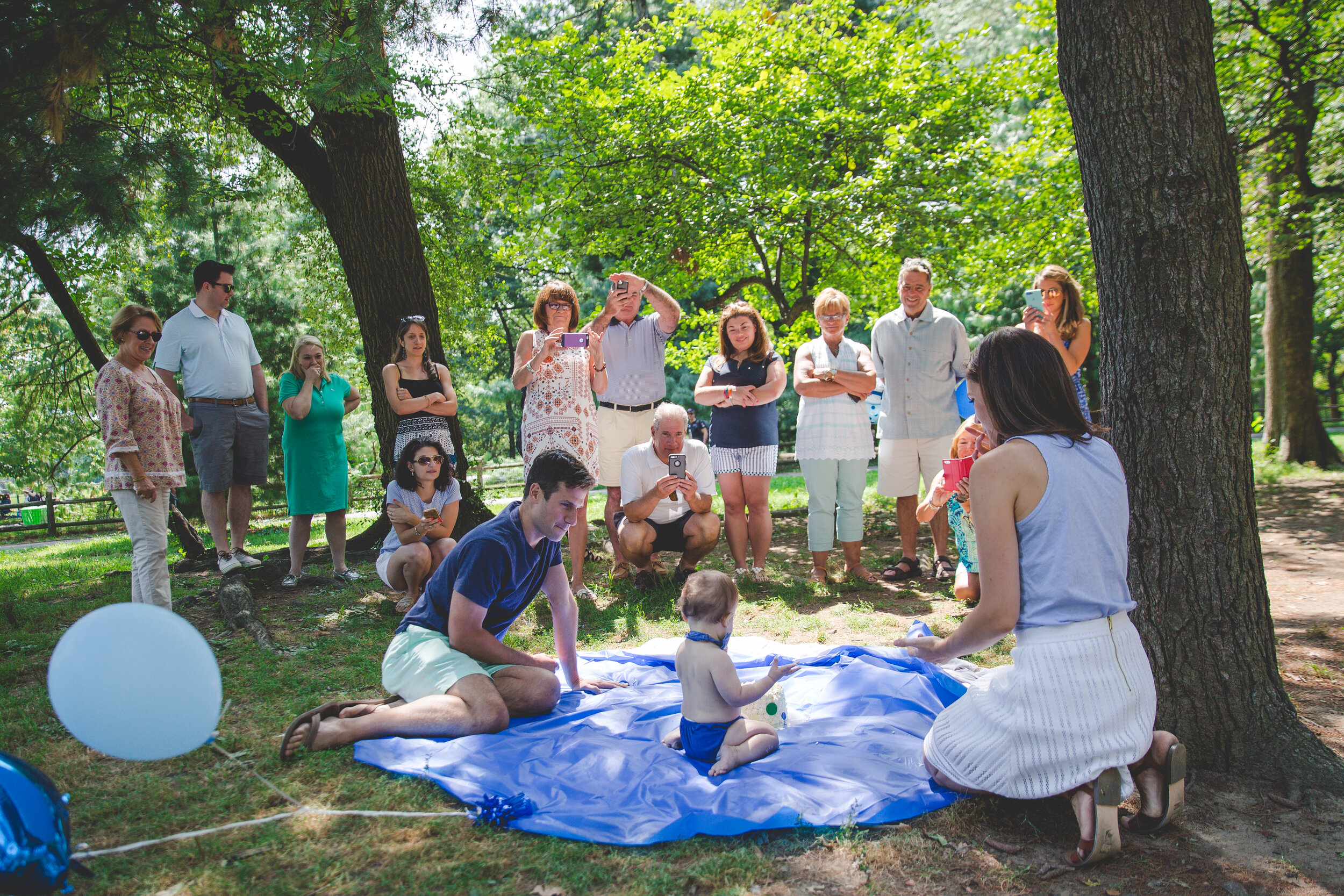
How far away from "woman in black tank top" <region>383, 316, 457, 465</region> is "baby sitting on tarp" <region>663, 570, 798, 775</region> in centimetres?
282

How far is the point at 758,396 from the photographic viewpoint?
5230 millimetres

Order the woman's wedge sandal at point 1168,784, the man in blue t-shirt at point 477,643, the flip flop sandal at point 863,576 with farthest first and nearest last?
the flip flop sandal at point 863,576
the man in blue t-shirt at point 477,643
the woman's wedge sandal at point 1168,784

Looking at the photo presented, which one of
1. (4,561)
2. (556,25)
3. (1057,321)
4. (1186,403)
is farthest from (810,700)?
(4,561)

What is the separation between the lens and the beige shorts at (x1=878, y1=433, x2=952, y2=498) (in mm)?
5309

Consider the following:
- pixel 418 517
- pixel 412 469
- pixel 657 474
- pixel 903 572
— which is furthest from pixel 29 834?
pixel 903 572

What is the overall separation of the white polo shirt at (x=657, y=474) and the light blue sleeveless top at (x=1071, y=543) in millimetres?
2998

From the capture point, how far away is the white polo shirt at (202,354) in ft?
17.1

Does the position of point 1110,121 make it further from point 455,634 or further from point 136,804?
point 136,804

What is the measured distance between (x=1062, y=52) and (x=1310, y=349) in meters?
10.9

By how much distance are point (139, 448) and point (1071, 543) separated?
4269mm

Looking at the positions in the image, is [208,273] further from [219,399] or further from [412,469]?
[412,469]

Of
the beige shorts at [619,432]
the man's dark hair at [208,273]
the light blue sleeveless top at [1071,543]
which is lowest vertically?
the light blue sleeveless top at [1071,543]

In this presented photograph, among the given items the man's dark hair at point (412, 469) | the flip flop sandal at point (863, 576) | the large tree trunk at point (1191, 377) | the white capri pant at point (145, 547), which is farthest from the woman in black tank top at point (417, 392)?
the large tree trunk at point (1191, 377)

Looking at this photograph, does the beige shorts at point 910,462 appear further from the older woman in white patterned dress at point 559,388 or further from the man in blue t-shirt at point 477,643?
the man in blue t-shirt at point 477,643
